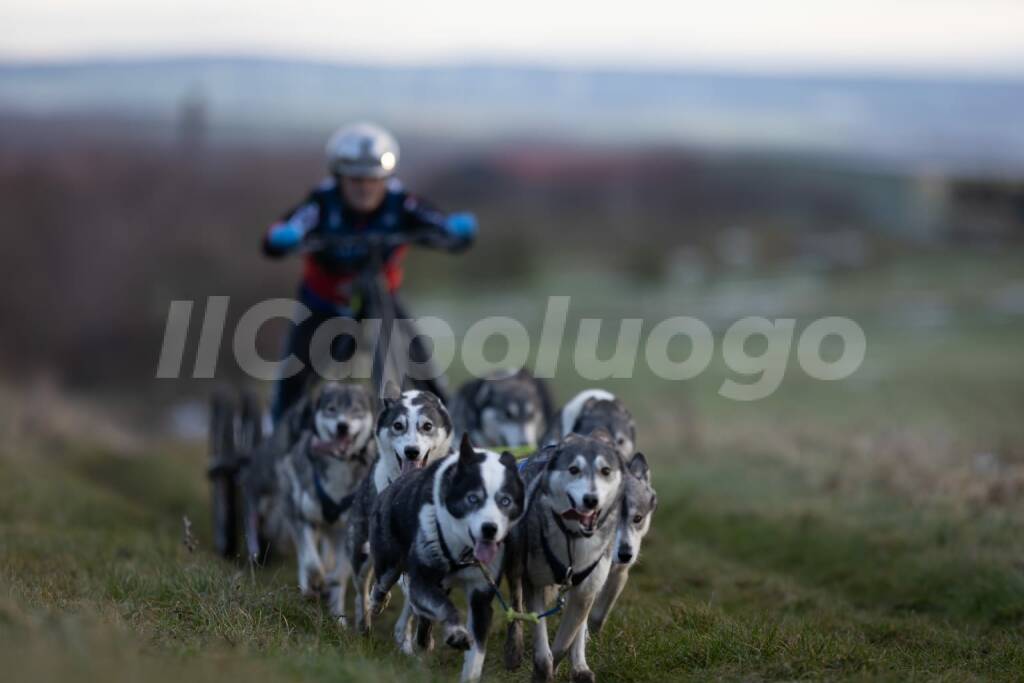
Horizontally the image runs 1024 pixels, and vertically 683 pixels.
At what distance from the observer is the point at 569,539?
7168 mm

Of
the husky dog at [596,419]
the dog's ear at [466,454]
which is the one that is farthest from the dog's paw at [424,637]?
the husky dog at [596,419]

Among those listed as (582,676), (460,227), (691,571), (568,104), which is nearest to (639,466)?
(582,676)

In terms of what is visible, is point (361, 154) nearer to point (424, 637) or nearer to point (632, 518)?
point (424, 637)

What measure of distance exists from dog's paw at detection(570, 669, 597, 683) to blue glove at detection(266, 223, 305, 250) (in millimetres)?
4244

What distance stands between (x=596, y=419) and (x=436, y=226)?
245 centimetres

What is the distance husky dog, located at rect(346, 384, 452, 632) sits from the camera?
800cm

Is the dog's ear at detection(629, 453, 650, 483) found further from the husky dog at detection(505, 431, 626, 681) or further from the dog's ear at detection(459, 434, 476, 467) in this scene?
the dog's ear at detection(459, 434, 476, 467)

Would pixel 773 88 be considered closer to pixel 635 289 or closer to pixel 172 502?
pixel 635 289

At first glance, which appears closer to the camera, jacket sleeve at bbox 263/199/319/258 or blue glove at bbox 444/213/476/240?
jacket sleeve at bbox 263/199/319/258

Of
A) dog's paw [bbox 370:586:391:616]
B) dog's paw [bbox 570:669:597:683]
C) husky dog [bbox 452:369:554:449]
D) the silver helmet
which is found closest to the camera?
dog's paw [bbox 570:669:597:683]

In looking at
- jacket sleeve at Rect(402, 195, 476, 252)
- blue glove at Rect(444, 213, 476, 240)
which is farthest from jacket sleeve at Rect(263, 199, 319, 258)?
blue glove at Rect(444, 213, 476, 240)

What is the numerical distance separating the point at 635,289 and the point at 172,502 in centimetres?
4647

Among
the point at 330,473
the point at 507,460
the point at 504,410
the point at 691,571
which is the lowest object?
the point at 691,571

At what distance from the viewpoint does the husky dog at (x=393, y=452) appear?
26.2 feet
